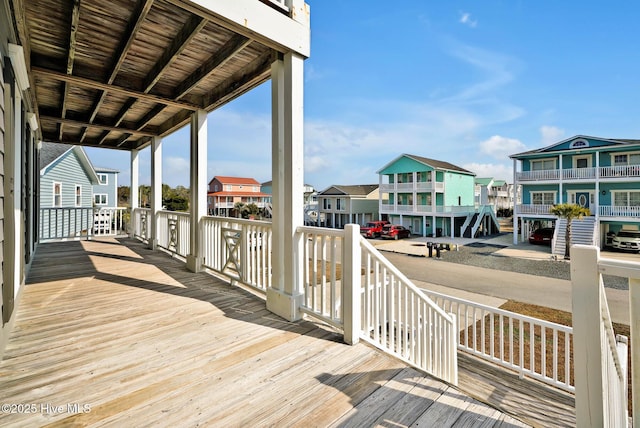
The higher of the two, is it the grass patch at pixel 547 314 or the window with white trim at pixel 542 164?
the window with white trim at pixel 542 164

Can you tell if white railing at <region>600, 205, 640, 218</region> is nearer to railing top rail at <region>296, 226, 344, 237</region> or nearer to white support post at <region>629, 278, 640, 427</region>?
railing top rail at <region>296, 226, 344, 237</region>

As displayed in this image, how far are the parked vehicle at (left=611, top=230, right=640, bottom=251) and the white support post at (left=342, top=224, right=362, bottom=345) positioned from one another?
19511 millimetres

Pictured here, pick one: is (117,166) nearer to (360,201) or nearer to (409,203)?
(360,201)

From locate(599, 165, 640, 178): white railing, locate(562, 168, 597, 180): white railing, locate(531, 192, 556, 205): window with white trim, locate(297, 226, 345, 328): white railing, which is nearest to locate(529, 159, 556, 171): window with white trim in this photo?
locate(562, 168, 597, 180): white railing

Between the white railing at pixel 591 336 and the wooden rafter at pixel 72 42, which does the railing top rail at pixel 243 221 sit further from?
the white railing at pixel 591 336

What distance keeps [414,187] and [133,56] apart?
71.3ft

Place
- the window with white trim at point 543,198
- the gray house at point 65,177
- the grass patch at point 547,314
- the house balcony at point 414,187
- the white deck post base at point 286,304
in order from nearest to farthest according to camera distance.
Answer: the white deck post base at point 286,304 < the grass patch at point 547,314 < the gray house at point 65,177 < the window with white trim at point 543,198 < the house balcony at point 414,187

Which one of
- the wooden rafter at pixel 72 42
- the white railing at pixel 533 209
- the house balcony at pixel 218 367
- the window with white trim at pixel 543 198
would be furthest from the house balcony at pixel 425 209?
the wooden rafter at pixel 72 42

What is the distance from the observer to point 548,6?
7570 millimetres

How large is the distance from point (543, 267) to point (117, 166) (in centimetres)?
2633

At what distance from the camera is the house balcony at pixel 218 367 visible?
5.27 feet

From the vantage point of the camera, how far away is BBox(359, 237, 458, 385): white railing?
8.05ft

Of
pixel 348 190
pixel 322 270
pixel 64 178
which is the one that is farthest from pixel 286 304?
pixel 348 190

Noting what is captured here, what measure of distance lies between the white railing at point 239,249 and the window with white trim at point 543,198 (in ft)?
68.7
